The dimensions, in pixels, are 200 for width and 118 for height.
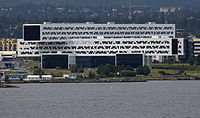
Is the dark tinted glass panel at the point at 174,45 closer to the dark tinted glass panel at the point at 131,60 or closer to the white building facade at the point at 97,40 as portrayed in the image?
the white building facade at the point at 97,40

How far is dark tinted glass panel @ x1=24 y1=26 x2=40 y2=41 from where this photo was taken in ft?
597

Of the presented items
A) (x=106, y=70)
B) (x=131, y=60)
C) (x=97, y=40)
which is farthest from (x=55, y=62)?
(x=106, y=70)

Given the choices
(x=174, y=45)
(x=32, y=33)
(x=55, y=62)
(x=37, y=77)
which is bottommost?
(x=37, y=77)

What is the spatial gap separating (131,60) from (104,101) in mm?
66939

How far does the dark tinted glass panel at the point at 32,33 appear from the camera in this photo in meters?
182

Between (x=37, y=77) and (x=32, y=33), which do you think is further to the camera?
(x=32, y=33)

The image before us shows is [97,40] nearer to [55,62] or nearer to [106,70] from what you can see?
[55,62]

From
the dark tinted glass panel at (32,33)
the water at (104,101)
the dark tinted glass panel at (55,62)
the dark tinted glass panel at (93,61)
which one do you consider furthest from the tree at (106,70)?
the dark tinted glass panel at (32,33)

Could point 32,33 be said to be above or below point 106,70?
above

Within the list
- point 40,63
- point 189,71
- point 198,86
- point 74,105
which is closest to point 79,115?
point 74,105

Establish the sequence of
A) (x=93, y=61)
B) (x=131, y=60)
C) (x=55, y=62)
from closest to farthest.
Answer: (x=131, y=60)
(x=55, y=62)
(x=93, y=61)

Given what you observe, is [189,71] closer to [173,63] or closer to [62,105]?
[173,63]

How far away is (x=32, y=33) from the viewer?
18338cm

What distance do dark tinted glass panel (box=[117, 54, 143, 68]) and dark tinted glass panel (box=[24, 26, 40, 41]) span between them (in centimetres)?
1734
